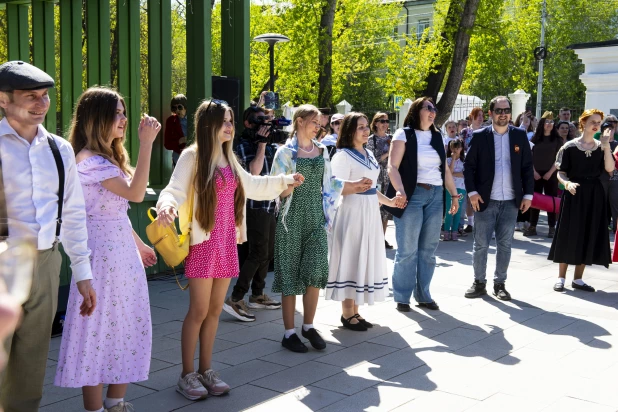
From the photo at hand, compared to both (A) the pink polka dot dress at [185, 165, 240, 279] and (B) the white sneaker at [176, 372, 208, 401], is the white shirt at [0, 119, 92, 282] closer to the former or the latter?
(A) the pink polka dot dress at [185, 165, 240, 279]

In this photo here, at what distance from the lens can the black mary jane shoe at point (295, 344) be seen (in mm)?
5977

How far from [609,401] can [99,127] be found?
359 cm

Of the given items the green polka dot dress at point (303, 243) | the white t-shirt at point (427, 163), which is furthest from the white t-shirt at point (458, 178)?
the green polka dot dress at point (303, 243)

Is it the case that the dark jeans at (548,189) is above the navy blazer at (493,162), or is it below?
below

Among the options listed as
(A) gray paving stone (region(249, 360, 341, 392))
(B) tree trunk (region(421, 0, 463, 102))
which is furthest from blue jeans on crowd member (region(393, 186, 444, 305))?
(B) tree trunk (region(421, 0, 463, 102))

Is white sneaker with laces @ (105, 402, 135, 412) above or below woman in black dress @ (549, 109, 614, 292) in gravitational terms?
below

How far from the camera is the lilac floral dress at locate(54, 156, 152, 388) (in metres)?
4.15

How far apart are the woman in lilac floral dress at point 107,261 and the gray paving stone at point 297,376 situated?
115 centimetres

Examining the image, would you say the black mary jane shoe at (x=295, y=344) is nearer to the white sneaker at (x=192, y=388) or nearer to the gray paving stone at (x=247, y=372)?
the gray paving stone at (x=247, y=372)

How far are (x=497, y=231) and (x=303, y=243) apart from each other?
9.62 ft

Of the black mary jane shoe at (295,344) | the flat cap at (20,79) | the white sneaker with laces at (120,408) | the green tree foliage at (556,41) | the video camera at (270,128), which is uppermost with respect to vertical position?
the green tree foliage at (556,41)

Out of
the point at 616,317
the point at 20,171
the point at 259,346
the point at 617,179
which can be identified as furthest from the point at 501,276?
the point at 20,171

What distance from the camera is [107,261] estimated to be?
4.20m

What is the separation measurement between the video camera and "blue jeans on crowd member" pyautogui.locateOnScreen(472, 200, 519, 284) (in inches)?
97.1
